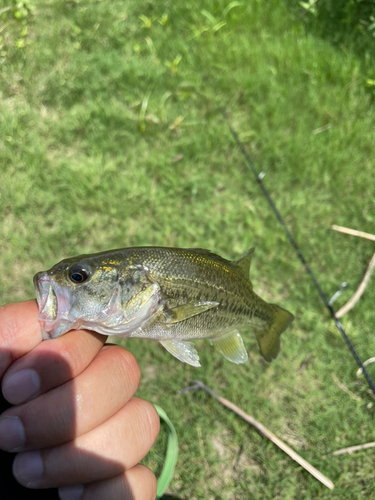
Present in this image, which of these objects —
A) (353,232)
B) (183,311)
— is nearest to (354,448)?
(353,232)

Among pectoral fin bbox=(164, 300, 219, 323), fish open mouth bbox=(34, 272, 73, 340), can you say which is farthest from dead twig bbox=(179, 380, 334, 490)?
fish open mouth bbox=(34, 272, 73, 340)

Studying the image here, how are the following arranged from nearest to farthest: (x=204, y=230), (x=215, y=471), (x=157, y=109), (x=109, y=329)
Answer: (x=109, y=329), (x=215, y=471), (x=204, y=230), (x=157, y=109)

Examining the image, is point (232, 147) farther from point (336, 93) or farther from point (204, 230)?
point (336, 93)

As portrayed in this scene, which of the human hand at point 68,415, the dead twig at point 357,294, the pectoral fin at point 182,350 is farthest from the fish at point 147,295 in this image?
the dead twig at point 357,294

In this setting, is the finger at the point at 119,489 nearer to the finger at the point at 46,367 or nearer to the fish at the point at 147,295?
the finger at the point at 46,367

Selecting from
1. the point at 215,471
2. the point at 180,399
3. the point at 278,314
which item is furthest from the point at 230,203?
the point at 215,471

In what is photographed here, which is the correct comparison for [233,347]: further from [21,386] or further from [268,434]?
[268,434]
